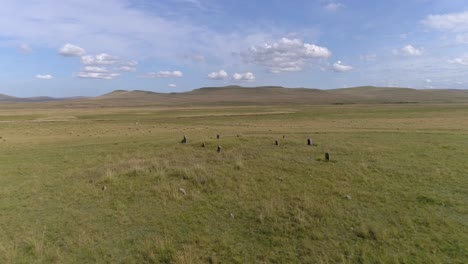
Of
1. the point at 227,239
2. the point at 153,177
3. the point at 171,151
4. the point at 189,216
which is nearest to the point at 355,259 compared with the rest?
the point at 227,239

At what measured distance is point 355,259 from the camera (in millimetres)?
7188

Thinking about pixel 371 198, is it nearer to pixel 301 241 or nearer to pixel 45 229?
pixel 301 241

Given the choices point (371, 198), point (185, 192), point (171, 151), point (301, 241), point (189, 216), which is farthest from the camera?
point (171, 151)

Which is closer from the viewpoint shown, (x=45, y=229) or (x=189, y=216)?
(x=45, y=229)

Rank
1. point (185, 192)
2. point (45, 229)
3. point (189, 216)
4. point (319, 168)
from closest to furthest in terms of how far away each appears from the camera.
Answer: point (45, 229)
point (189, 216)
point (185, 192)
point (319, 168)

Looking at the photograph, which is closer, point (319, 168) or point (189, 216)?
point (189, 216)

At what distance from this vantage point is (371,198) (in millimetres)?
10922

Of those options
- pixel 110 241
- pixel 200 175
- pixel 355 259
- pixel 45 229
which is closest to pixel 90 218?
pixel 45 229

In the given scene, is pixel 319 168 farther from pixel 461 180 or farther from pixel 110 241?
pixel 110 241

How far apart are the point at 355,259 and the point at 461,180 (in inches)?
346

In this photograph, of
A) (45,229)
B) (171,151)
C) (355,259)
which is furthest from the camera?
(171,151)

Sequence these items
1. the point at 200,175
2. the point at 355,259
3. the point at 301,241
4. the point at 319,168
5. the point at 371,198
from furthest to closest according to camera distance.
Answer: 1. the point at 319,168
2. the point at 200,175
3. the point at 371,198
4. the point at 301,241
5. the point at 355,259

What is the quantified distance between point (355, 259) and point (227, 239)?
3.26 metres

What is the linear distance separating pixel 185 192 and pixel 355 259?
6.85 metres
